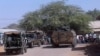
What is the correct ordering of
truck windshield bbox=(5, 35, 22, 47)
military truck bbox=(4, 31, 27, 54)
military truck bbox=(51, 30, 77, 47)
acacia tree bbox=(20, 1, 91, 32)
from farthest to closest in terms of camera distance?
acacia tree bbox=(20, 1, 91, 32)
military truck bbox=(51, 30, 77, 47)
truck windshield bbox=(5, 35, 22, 47)
military truck bbox=(4, 31, 27, 54)

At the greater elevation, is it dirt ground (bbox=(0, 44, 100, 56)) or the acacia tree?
the acacia tree

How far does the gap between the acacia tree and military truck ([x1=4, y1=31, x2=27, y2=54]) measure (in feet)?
106

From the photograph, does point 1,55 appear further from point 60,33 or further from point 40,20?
point 40,20

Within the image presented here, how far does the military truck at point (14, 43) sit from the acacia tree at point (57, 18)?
106 ft

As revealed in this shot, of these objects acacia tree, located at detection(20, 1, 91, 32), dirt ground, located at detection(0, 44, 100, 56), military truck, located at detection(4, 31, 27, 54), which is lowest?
dirt ground, located at detection(0, 44, 100, 56)

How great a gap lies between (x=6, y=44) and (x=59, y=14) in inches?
1417

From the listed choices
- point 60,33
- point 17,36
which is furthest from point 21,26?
point 17,36

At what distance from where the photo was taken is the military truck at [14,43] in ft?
120

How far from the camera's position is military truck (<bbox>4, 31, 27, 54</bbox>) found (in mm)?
36625

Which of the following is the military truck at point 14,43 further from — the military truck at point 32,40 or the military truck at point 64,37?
the military truck at point 64,37

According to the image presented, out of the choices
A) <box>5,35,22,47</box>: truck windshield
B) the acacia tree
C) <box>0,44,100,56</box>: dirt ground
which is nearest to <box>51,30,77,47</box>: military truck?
<box>0,44,100,56</box>: dirt ground

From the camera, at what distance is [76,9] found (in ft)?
238

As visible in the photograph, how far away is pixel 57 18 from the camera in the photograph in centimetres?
7025

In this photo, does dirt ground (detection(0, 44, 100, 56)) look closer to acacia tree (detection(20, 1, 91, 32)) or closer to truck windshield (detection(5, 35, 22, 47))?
truck windshield (detection(5, 35, 22, 47))
